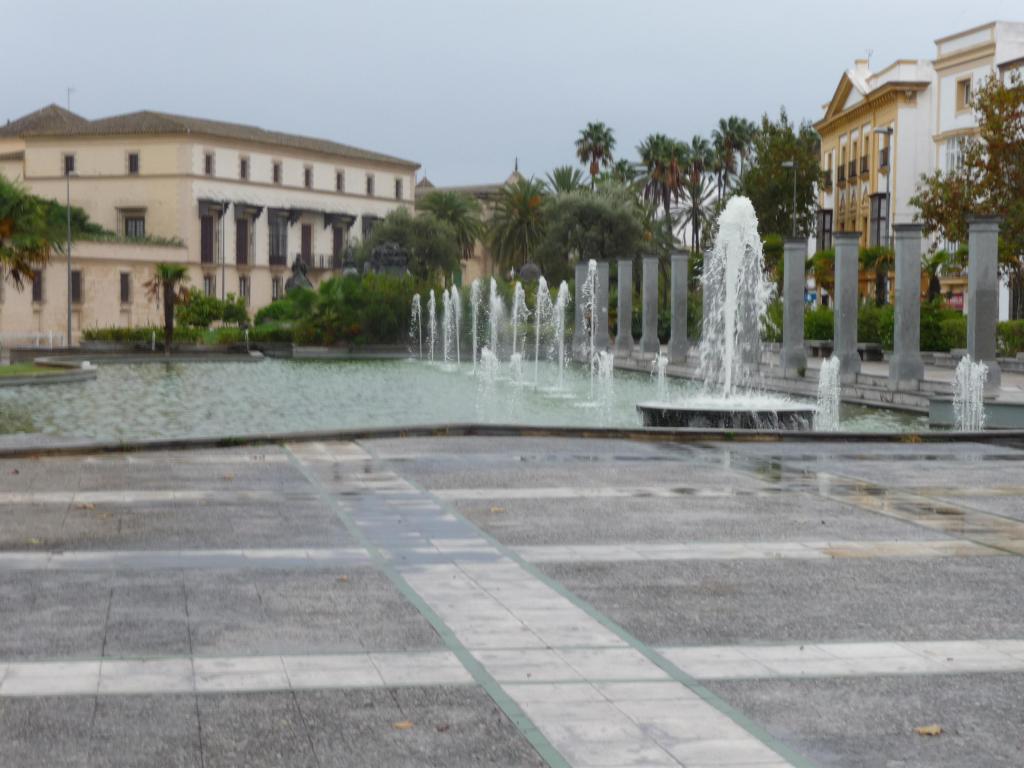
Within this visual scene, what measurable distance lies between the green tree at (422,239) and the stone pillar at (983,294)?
6277 cm

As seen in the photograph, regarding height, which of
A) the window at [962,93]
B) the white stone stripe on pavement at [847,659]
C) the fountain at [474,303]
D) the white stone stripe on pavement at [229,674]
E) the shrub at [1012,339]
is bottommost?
the white stone stripe on pavement at [847,659]

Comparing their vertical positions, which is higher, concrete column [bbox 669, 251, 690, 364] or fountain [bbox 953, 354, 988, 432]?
concrete column [bbox 669, 251, 690, 364]

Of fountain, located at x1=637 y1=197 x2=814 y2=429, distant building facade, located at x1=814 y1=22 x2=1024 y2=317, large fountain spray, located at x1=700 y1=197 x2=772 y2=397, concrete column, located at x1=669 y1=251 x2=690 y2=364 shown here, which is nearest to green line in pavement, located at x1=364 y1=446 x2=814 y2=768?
fountain, located at x1=637 y1=197 x2=814 y2=429

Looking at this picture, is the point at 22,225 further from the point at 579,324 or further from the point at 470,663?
the point at 470,663

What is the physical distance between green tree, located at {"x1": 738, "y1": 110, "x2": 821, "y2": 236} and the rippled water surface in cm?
3691

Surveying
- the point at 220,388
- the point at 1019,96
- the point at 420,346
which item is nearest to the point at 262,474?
the point at 220,388

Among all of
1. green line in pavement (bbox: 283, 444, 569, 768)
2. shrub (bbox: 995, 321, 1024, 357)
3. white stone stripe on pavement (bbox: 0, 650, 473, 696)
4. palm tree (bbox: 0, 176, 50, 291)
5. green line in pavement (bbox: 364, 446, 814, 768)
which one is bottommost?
green line in pavement (bbox: 364, 446, 814, 768)

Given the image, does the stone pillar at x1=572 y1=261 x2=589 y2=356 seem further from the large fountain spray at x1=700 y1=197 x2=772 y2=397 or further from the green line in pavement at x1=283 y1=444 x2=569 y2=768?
the green line in pavement at x1=283 y1=444 x2=569 y2=768

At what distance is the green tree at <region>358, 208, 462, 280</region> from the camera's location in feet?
294

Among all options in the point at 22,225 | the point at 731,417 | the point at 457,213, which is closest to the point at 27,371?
the point at 22,225

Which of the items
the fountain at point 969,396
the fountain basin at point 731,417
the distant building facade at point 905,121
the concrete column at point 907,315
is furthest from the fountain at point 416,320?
the fountain basin at point 731,417

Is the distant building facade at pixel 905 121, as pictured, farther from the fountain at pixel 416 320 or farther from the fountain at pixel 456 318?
the fountain at pixel 416 320

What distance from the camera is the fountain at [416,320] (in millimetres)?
59000

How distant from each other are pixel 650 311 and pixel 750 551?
41.4m
